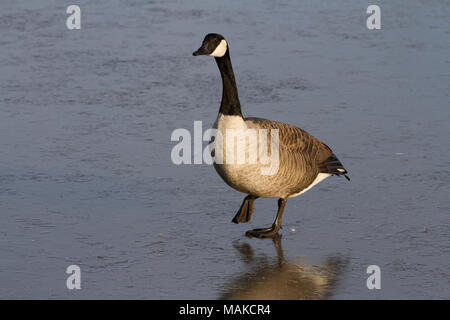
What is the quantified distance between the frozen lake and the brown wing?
1.14ft

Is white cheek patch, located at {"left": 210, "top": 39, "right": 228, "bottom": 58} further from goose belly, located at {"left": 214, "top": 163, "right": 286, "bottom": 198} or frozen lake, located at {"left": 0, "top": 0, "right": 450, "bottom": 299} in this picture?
frozen lake, located at {"left": 0, "top": 0, "right": 450, "bottom": 299}

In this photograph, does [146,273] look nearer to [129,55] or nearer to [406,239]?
[406,239]

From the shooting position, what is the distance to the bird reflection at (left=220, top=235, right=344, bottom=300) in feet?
18.5

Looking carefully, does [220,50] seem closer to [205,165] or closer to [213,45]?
[213,45]

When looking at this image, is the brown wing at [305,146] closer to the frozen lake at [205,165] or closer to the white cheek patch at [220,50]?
the frozen lake at [205,165]

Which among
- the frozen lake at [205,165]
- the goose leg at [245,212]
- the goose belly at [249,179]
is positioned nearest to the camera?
the frozen lake at [205,165]

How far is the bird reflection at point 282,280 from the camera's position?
18.5 feet

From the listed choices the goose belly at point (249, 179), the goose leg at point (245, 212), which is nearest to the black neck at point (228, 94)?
the goose belly at point (249, 179)

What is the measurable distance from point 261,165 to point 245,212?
441 mm

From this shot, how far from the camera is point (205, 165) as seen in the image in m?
8.18

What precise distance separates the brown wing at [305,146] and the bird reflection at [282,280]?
2.97ft

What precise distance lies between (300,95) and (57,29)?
4137mm

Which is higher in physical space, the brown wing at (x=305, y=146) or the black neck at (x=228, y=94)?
the black neck at (x=228, y=94)

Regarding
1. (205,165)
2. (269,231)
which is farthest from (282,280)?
(205,165)
